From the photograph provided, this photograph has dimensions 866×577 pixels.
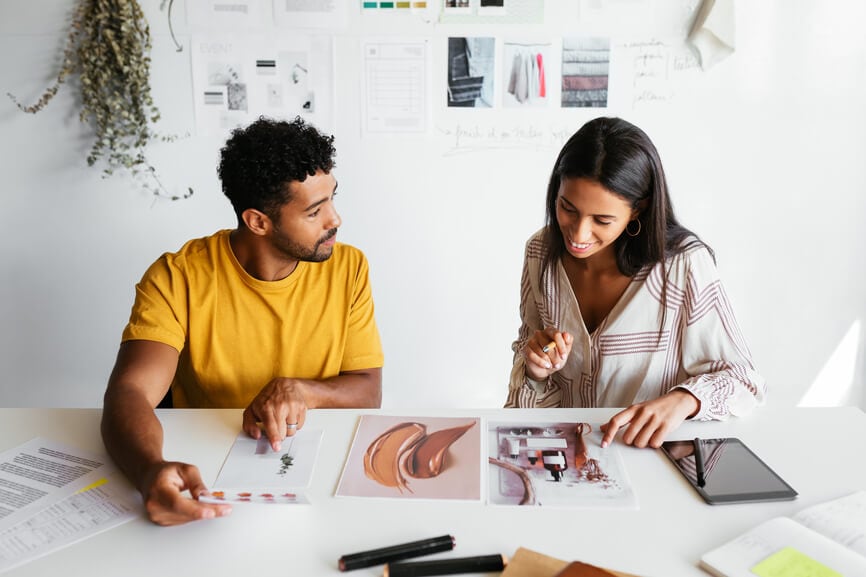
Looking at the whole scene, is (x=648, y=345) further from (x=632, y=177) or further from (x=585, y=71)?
(x=585, y=71)

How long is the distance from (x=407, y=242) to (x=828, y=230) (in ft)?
5.03

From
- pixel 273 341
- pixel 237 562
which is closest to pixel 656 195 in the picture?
pixel 273 341

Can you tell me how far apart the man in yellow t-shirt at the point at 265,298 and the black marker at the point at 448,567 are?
559 millimetres

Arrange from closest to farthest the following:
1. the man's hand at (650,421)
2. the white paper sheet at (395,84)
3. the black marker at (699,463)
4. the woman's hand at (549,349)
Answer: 1. the black marker at (699,463)
2. the man's hand at (650,421)
3. the woman's hand at (549,349)
4. the white paper sheet at (395,84)

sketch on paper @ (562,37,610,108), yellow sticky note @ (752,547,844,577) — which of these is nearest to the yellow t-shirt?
yellow sticky note @ (752,547,844,577)

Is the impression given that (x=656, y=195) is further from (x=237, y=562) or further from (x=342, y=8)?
(x=342, y=8)

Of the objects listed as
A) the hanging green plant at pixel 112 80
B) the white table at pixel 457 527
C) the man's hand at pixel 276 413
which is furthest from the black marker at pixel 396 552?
the hanging green plant at pixel 112 80

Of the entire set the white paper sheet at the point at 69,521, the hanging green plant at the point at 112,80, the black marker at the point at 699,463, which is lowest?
the white paper sheet at the point at 69,521

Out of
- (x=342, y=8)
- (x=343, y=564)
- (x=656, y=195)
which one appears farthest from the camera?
(x=342, y=8)

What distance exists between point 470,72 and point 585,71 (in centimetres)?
40

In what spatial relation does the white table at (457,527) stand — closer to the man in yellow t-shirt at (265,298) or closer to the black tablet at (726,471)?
the black tablet at (726,471)

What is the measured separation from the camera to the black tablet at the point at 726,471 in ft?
3.59

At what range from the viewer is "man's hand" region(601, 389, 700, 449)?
1.24 meters

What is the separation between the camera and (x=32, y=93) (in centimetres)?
252
